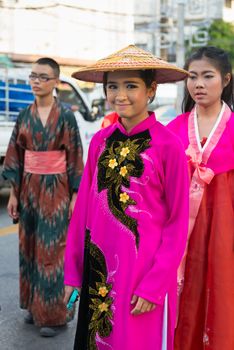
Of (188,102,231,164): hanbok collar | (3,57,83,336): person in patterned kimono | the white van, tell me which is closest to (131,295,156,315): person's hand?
(188,102,231,164): hanbok collar

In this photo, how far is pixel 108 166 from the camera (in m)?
2.26

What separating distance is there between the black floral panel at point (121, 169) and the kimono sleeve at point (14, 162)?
1.59m

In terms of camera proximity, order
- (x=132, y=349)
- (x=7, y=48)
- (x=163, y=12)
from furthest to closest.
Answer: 1. (x=163, y=12)
2. (x=7, y=48)
3. (x=132, y=349)

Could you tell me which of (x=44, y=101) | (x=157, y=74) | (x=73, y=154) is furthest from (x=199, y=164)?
(x=44, y=101)

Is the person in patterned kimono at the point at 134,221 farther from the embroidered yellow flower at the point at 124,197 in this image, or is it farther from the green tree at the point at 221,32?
the green tree at the point at 221,32

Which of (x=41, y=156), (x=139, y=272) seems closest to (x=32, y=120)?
(x=41, y=156)

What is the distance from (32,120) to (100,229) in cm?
165

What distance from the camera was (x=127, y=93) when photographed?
2.18 m

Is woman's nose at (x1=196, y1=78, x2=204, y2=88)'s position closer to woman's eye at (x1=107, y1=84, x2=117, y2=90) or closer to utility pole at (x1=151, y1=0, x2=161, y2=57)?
woman's eye at (x1=107, y1=84, x2=117, y2=90)

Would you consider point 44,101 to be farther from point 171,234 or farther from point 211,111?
point 171,234

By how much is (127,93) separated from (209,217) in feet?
3.20

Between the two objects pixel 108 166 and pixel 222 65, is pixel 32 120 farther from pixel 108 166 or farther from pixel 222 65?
pixel 108 166

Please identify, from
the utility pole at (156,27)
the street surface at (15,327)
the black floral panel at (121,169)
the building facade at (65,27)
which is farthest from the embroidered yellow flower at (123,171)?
the utility pole at (156,27)

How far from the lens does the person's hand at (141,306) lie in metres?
2.08
